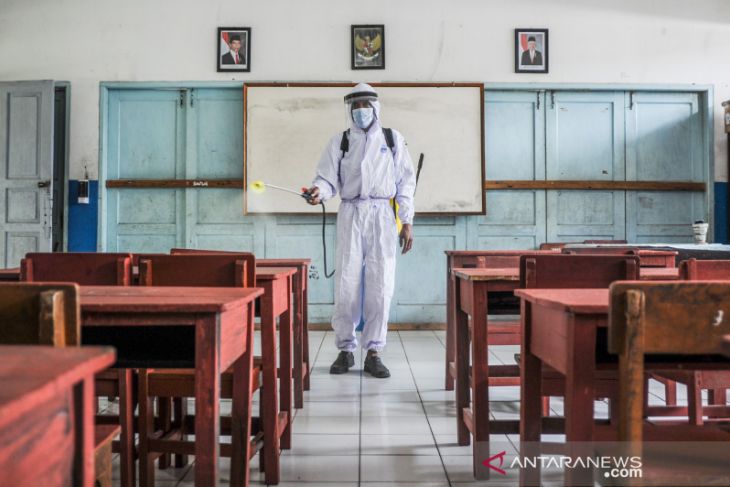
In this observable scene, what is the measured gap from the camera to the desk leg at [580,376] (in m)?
1.07

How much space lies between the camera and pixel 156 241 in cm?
503

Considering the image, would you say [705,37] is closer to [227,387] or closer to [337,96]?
[337,96]

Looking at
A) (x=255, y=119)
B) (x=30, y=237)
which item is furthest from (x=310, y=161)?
(x=30, y=237)

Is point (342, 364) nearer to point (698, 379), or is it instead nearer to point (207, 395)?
point (698, 379)

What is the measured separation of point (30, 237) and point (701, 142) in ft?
19.6

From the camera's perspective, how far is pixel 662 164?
5066 mm

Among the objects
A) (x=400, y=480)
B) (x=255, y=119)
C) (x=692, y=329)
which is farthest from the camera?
(x=255, y=119)

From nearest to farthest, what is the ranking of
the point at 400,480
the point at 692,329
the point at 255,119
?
the point at 692,329
the point at 400,480
the point at 255,119

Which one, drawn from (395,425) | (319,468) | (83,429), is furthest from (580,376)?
(395,425)

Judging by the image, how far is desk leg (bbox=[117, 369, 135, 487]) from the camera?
1567mm

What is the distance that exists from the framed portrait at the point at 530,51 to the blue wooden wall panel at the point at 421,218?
0.70 feet

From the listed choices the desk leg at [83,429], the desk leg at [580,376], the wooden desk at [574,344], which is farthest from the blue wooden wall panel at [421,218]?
the desk leg at [83,429]

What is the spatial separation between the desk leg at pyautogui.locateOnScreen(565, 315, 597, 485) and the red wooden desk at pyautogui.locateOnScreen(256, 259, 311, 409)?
65.7 inches

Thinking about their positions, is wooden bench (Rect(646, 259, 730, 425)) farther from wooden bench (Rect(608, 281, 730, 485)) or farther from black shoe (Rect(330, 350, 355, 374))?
black shoe (Rect(330, 350, 355, 374))
